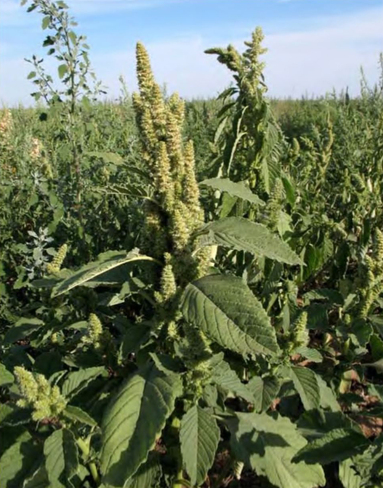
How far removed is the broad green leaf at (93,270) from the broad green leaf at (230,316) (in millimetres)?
214

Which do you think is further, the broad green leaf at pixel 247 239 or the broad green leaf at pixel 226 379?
the broad green leaf at pixel 226 379

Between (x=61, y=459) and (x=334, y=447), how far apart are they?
82 centimetres

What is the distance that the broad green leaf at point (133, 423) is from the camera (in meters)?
1.38

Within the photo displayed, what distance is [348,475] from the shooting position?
1760 millimetres

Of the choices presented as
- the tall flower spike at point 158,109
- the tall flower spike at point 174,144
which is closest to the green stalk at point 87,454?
the tall flower spike at point 174,144

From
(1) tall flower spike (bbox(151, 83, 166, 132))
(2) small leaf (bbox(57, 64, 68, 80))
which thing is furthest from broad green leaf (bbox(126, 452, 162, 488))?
(2) small leaf (bbox(57, 64, 68, 80))

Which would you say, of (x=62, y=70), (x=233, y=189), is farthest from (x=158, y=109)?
(x=62, y=70)

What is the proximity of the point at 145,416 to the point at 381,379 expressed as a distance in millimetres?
1748

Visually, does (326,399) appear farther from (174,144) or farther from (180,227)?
(174,144)

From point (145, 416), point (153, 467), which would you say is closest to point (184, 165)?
point (145, 416)

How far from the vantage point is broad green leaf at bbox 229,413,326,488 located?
5.46 ft

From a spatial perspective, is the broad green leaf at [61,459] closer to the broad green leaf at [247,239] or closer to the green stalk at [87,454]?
the green stalk at [87,454]

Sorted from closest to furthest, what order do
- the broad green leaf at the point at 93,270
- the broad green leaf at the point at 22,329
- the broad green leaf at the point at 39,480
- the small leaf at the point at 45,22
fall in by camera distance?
the broad green leaf at the point at 93,270 → the broad green leaf at the point at 39,480 → the broad green leaf at the point at 22,329 → the small leaf at the point at 45,22

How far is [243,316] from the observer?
1.34m
